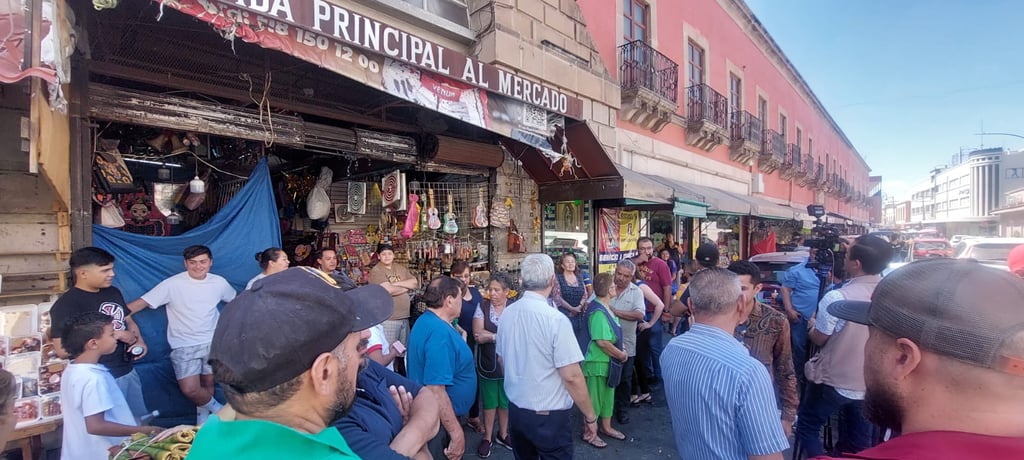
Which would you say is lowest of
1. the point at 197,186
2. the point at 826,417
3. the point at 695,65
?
the point at 826,417

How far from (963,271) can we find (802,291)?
398 cm

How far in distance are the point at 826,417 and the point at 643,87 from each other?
691 cm

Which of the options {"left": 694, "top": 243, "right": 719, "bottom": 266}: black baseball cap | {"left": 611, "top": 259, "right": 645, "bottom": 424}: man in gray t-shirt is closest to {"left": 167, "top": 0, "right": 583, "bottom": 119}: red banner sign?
{"left": 611, "top": 259, "right": 645, "bottom": 424}: man in gray t-shirt

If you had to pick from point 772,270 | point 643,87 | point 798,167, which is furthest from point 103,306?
point 798,167

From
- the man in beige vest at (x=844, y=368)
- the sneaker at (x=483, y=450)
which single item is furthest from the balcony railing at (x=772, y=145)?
the sneaker at (x=483, y=450)

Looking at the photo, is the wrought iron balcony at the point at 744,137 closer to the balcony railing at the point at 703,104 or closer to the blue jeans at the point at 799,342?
the balcony railing at the point at 703,104

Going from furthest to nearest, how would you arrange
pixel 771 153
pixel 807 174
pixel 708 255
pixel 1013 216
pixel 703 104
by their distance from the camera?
pixel 1013 216 < pixel 807 174 < pixel 771 153 < pixel 703 104 < pixel 708 255

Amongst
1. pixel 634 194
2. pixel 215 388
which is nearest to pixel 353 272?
pixel 215 388

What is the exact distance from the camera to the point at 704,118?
11133 mm

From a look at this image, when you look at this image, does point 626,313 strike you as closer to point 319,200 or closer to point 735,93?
point 319,200

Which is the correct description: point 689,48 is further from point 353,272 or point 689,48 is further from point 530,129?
point 353,272

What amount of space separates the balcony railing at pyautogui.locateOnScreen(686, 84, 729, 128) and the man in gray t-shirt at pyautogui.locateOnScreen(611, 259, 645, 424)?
314 inches

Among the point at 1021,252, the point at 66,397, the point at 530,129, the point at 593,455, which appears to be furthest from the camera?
the point at 530,129

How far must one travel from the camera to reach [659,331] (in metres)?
5.55
